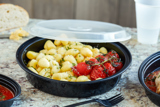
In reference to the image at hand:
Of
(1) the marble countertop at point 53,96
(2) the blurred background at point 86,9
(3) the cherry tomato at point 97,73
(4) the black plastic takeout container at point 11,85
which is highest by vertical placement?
(3) the cherry tomato at point 97,73

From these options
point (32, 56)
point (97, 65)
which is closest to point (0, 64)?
point (32, 56)

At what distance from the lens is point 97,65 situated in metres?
1.38

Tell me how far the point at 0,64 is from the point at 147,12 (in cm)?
125

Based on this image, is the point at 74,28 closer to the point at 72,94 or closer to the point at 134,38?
the point at 72,94

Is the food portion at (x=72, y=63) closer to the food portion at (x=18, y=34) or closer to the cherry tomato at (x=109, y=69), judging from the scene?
the cherry tomato at (x=109, y=69)

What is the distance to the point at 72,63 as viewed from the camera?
149 centimetres

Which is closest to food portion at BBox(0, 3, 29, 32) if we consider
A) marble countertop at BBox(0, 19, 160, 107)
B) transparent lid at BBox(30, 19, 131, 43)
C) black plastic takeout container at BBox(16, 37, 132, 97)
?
marble countertop at BBox(0, 19, 160, 107)

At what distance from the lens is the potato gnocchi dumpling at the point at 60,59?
1367mm

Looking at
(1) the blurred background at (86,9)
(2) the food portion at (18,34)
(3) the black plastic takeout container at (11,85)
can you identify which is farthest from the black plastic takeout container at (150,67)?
(1) the blurred background at (86,9)

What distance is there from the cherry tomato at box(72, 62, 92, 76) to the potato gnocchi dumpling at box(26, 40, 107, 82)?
0.03 metres

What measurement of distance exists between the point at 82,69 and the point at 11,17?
3.97 ft

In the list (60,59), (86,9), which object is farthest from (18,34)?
(86,9)

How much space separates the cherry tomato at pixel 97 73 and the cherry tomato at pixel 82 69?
3 cm

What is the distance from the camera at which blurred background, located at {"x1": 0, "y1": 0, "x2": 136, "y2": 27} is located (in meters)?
3.42
